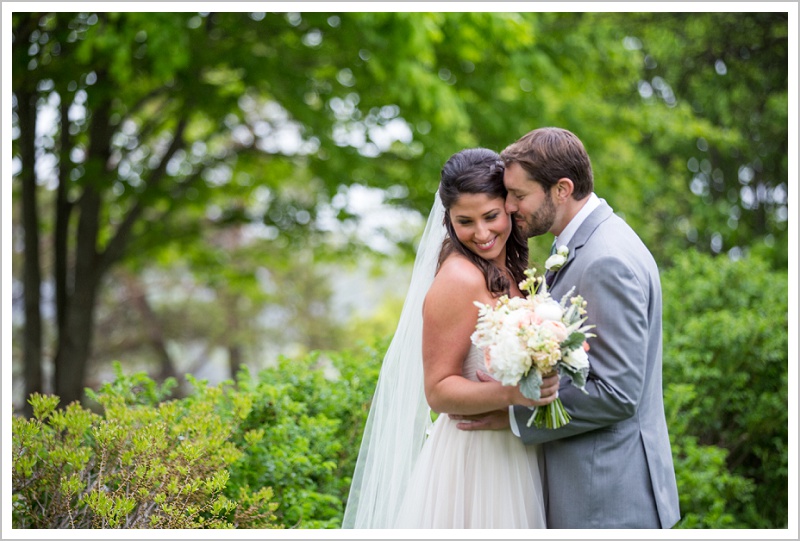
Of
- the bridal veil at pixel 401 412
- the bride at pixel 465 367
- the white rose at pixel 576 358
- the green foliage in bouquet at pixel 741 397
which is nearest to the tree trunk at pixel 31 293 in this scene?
the bridal veil at pixel 401 412

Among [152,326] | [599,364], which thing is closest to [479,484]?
[599,364]

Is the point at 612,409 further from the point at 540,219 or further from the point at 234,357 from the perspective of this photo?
the point at 234,357

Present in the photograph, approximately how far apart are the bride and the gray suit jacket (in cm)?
18

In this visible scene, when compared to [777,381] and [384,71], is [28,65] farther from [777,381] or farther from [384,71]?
[777,381]

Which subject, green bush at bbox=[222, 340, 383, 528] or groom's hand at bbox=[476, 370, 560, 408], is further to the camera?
green bush at bbox=[222, 340, 383, 528]

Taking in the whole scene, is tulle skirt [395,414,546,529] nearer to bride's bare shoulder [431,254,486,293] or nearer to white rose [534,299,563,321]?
bride's bare shoulder [431,254,486,293]

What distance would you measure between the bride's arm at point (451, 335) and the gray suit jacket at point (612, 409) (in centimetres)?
25

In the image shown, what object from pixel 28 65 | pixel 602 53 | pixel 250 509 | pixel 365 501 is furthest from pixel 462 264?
pixel 602 53

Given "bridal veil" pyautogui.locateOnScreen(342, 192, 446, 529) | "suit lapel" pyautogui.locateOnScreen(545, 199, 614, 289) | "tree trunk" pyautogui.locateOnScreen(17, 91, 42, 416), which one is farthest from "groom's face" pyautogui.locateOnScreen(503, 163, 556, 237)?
"tree trunk" pyautogui.locateOnScreen(17, 91, 42, 416)

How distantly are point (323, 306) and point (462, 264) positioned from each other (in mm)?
17761

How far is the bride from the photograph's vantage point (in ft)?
10.5

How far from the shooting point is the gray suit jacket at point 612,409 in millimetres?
3061

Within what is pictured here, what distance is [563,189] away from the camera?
3354mm

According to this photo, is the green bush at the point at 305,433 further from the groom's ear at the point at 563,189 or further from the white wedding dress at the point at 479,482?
the groom's ear at the point at 563,189
